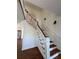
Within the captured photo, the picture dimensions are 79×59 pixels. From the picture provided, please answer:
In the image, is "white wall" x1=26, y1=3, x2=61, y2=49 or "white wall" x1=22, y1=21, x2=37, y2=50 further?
"white wall" x1=22, y1=21, x2=37, y2=50

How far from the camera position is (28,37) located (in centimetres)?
640

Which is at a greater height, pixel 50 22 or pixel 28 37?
pixel 50 22

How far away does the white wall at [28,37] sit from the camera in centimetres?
624

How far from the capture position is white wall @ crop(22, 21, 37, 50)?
6241 mm

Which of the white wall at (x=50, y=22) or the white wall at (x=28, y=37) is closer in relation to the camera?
the white wall at (x=50, y=22)
